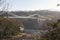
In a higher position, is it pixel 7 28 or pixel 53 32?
pixel 53 32

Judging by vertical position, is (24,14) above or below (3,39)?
below

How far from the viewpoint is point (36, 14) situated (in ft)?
70.6

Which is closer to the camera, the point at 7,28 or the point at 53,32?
the point at 53,32

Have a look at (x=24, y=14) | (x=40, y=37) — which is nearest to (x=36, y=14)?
(x=24, y=14)

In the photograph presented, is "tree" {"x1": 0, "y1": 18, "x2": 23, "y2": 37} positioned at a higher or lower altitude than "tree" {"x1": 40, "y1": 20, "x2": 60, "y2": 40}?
lower

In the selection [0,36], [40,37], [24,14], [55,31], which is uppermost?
[55,31]

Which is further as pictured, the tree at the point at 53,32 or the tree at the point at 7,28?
the tree at the point at 7,28

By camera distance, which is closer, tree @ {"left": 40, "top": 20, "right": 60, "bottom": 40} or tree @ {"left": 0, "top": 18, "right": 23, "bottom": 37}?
tree @ {"left": 40, "top": 20, "right": 60, "bottom": 40}

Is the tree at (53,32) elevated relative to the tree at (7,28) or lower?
elevated

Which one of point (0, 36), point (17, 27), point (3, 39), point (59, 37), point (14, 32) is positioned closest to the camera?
point (59, 37)

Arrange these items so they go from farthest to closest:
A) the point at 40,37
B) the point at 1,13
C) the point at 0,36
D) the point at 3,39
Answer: the point at 1,13 → the point at 0,36 → the point at 3,39 → the point at 40,37

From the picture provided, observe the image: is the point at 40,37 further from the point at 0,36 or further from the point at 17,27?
the point at 17,27

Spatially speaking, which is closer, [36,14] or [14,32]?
[14,32]

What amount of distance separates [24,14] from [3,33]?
9515mm
